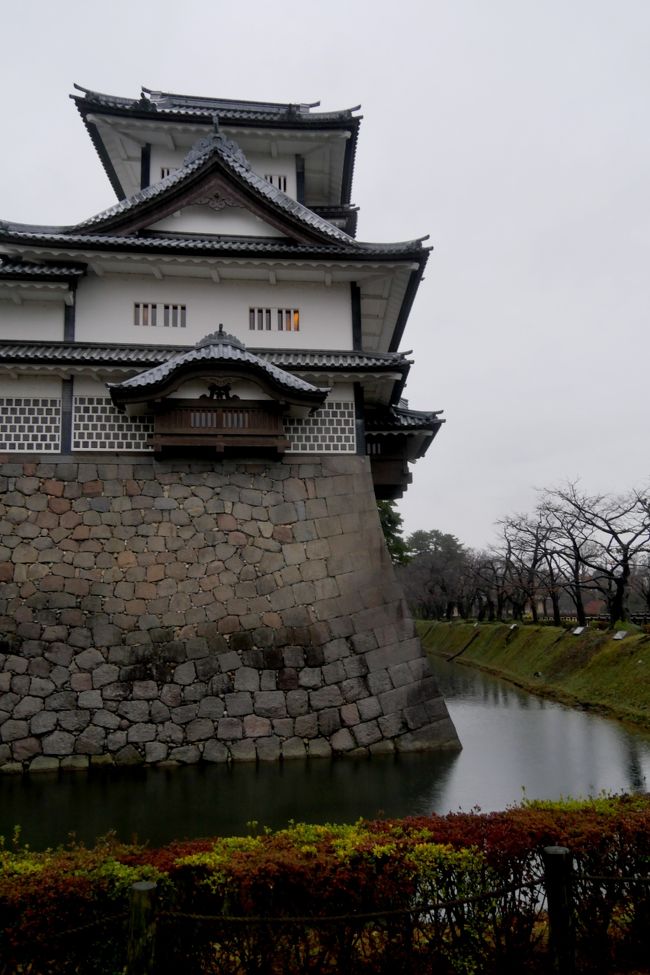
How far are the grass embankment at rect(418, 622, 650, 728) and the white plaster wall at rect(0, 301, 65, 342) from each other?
13.2 m

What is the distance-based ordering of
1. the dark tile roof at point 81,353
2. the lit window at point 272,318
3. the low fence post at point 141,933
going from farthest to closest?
1. the lit window at point 272,318
2. the dark tile roof at point 81,353
3. the low fence post at point 141,933

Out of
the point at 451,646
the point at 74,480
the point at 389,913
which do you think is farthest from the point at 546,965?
the point at 451,646

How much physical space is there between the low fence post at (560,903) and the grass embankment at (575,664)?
1041 cm

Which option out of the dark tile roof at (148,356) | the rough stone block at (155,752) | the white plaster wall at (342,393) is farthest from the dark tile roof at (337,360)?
the rough stone block at (155,752)

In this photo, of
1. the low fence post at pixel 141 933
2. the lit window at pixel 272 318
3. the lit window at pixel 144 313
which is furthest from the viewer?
the lit window at pixel 272 318

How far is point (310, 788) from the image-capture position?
26.8ft

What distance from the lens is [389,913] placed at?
3.18 m

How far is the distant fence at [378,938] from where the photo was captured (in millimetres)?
3203

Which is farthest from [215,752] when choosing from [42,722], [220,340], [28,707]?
[220,340]

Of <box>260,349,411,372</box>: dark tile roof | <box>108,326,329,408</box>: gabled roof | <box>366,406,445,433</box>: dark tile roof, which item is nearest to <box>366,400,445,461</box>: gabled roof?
<box>366,406,445,433</box>: dark tile roof

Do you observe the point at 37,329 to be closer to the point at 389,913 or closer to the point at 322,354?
the point at 322,354

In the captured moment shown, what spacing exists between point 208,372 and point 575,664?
546 inches

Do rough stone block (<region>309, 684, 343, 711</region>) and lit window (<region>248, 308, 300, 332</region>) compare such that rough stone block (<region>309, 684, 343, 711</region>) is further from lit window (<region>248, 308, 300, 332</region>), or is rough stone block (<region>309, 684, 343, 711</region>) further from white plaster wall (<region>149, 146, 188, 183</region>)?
white plaster wall (<region>149, 146, 188, 183</region>)

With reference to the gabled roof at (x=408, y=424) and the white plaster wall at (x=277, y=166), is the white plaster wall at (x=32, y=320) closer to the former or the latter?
the gabled roof at (x=408, y=424)
